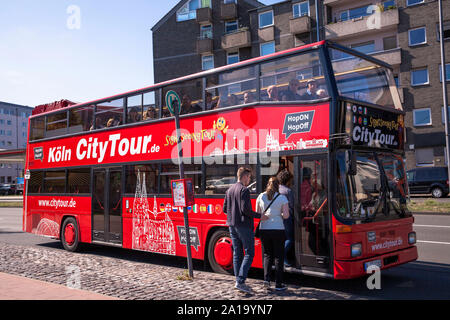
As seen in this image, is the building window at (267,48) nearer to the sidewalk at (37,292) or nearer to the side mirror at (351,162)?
the side mirror at (351,162)

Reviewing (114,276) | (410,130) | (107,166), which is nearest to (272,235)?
(114,276)

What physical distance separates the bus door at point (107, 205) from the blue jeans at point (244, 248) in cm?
457

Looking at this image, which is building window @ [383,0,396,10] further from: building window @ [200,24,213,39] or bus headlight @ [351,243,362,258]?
bus headlight @ [351,243,362,258]

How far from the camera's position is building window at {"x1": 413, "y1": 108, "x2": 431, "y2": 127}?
32.9 metres

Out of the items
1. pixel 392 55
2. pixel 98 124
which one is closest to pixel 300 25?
pixel 392 55

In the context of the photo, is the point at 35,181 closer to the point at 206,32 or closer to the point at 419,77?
the point at 419,77

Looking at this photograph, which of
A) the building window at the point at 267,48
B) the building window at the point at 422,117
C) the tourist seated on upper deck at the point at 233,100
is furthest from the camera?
the building window at the point at 267,48

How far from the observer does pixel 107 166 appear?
10.9 m

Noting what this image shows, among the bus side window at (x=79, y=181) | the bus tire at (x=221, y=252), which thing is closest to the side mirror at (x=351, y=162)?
the bus tire at (x=221, y=252)

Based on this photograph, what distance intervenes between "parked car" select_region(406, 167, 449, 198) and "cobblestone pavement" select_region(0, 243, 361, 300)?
22591 mm

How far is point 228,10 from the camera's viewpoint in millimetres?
40750

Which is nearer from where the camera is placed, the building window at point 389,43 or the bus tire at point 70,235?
the bus tire at point 70,235

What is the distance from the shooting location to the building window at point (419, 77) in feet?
109
